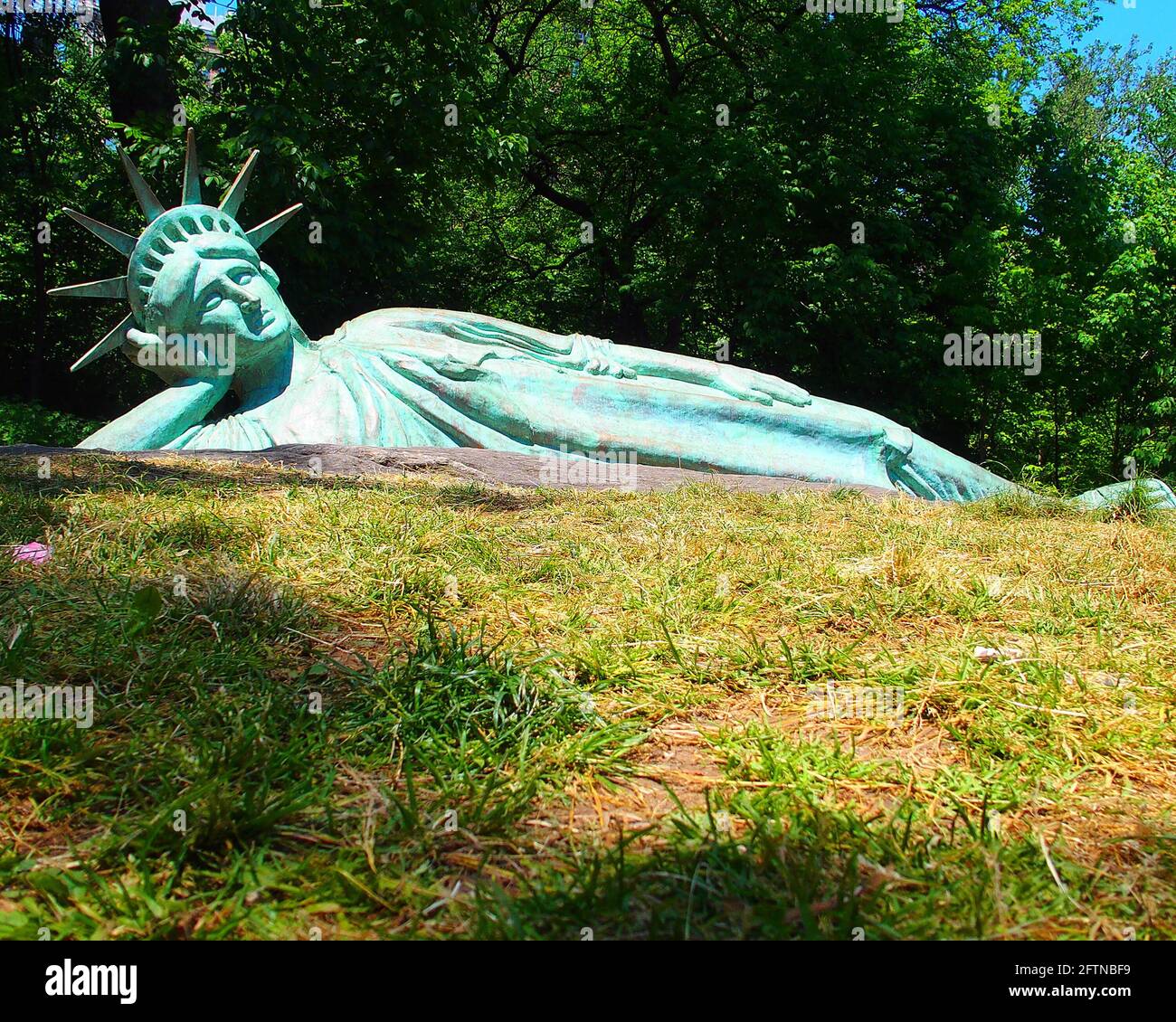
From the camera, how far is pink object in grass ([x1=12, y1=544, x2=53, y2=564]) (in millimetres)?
2670

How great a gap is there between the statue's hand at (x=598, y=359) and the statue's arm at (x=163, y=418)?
234 centimetres

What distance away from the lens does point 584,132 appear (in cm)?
1383

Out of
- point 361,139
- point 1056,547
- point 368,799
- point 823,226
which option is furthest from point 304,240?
point 368,799

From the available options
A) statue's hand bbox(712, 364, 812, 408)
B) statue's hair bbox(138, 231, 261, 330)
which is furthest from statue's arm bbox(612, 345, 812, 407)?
statue's hair bbox(138, 231, 261, 330)

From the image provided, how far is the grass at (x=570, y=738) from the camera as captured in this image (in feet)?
4.25

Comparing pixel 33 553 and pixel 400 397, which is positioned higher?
pixel 400 397

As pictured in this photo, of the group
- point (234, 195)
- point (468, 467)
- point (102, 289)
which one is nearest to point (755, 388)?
point (468, 467)

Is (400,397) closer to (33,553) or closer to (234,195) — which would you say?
(234,195)

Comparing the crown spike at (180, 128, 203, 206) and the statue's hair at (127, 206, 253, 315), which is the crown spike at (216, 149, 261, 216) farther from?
the statue's hair at (127, 206, 253, 315)

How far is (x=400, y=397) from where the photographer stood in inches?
243

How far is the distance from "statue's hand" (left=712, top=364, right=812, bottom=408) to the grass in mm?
3251

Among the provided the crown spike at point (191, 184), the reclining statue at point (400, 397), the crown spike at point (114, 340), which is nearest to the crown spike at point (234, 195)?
the reclining statue at point (400, 397)

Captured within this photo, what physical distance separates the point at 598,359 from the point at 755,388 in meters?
1.11
